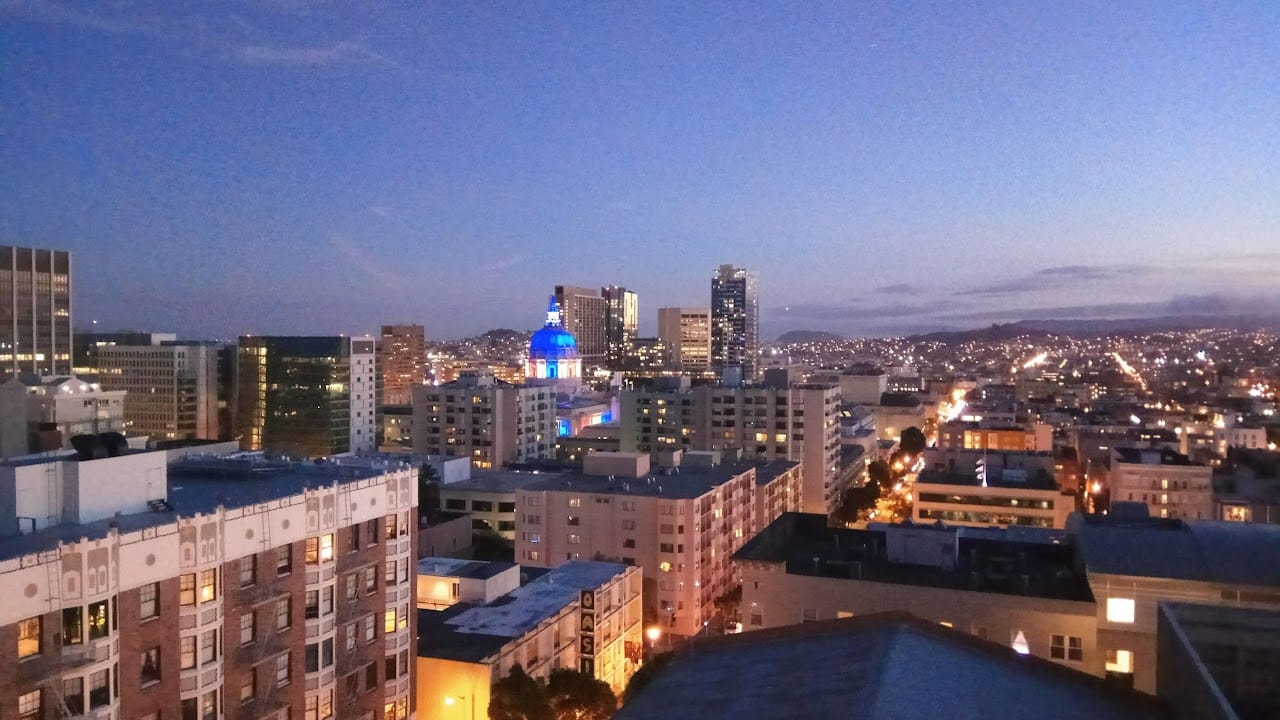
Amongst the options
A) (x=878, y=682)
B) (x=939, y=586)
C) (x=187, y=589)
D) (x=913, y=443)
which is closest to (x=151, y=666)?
(x=187, y=589)

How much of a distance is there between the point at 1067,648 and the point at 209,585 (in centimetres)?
2360

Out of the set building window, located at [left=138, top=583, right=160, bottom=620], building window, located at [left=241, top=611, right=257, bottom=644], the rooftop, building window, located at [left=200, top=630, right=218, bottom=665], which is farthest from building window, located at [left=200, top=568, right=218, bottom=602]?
the rooftop

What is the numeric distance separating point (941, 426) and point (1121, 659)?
82.2 meters

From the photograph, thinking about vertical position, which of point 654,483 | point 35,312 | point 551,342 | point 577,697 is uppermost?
point 35,312

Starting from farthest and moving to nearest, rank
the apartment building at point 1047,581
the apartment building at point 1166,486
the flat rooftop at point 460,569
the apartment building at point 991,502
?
the apartment building at point 1166,486, the apartment building at point 991,502, the flat rooftop at point 460,569, the apartment building at point 1047,581

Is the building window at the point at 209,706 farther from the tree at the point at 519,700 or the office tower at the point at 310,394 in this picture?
the office tower at the point at 310,394

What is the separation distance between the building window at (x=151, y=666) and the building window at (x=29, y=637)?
2.34 meters

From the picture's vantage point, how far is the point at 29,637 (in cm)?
1641

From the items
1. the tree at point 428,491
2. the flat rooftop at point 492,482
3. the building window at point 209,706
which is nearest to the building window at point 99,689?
the building window at point 209,706

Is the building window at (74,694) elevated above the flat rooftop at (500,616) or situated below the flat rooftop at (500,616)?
above

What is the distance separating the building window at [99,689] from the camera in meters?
17.2

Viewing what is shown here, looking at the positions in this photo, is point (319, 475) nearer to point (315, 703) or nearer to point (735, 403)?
point (315, 703)

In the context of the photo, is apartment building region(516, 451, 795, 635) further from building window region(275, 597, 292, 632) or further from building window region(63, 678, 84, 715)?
building window region(63, 678, 84, 715)

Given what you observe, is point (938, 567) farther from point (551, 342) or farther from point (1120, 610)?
point (551, 342)
